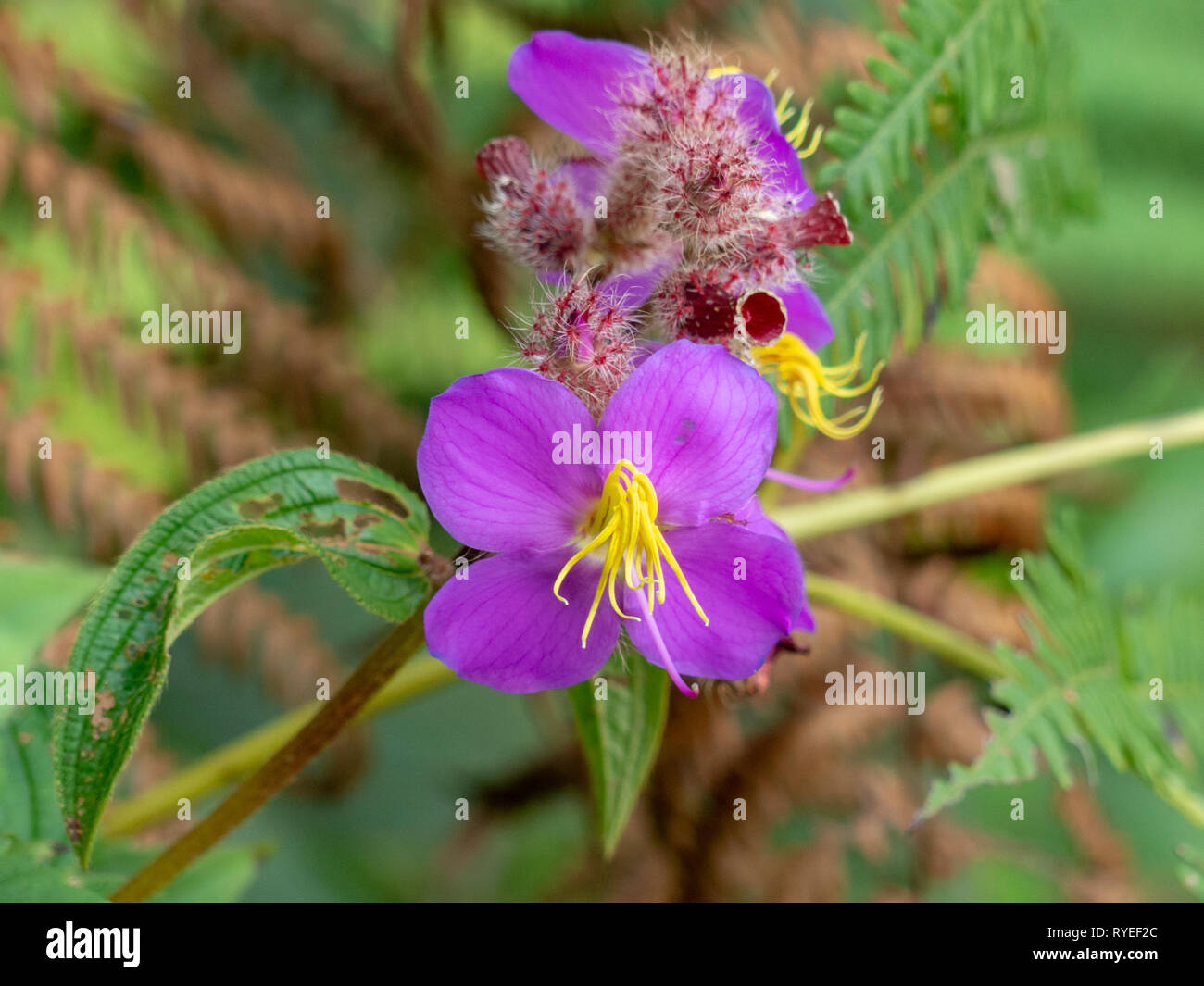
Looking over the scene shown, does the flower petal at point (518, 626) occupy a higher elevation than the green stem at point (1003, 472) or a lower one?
lower

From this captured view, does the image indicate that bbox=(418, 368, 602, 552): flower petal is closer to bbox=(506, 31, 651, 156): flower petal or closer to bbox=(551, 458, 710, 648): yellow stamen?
bbox=(551, 458, 710, 648): yellow stamen

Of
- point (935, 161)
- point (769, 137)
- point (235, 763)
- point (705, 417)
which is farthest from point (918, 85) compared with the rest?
point (235, 763)

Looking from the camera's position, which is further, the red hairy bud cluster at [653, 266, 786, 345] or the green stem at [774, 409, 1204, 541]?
the green stem at [774, 409, 1204, 541]

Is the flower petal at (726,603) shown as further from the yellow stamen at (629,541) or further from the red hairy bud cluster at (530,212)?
the red hairy bud cluster at (530,212)

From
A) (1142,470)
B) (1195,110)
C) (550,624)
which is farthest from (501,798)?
(1195,110)

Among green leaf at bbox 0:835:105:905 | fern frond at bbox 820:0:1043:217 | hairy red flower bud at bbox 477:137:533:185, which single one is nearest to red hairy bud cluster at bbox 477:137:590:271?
hairy red flower bud at bbox 477:137:533:185

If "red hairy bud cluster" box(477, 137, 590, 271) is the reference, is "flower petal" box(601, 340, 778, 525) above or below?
below

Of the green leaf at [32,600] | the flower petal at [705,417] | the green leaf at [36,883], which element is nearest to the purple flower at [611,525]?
the flower petal at [705,417]

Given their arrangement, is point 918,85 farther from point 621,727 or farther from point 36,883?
point 36,883
